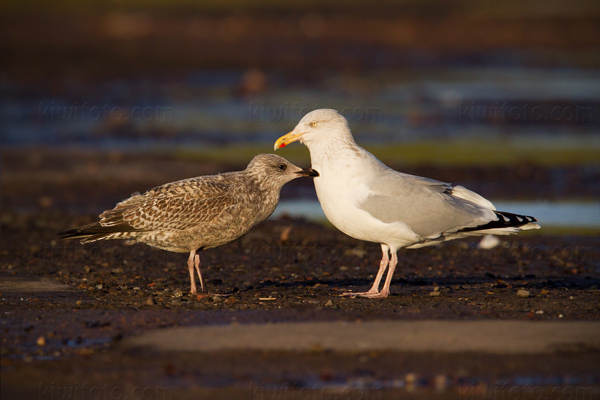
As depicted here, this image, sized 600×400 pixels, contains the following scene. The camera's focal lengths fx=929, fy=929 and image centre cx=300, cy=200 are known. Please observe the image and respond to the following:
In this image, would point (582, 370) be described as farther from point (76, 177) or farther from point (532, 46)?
point (532, 46)

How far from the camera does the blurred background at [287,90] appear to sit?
19494mm

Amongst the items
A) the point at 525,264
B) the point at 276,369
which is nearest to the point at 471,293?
the point at 525,264

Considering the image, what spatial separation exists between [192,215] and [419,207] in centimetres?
247

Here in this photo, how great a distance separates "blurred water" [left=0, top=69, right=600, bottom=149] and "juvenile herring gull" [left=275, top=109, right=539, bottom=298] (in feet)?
40.8

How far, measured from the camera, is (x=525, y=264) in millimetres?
12445

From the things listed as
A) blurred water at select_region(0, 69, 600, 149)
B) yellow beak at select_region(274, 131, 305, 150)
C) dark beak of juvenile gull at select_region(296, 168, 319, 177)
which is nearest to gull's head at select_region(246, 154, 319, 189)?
dark beak of juvenile gull at select_region(296, 168, 319, 177)

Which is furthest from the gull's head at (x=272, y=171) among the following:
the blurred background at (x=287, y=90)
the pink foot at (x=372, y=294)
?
the blurred background at (x=287, y=90)

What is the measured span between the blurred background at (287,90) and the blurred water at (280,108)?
0.24 feet

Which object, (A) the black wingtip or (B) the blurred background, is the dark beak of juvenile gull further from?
(B) the blurred background

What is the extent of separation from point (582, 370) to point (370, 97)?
23.1 metres

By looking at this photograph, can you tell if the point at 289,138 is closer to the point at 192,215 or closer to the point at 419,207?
the point at 192,215

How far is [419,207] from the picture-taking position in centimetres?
1003

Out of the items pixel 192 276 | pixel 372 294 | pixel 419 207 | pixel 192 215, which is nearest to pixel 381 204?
pixel 419 207

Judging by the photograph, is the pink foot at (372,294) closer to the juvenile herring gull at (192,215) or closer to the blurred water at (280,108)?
the juvenile herring gull at (192,215)
